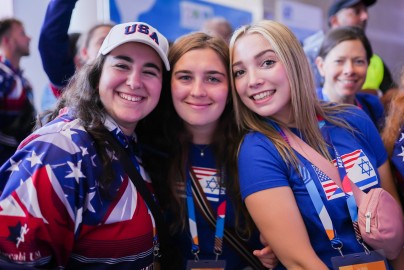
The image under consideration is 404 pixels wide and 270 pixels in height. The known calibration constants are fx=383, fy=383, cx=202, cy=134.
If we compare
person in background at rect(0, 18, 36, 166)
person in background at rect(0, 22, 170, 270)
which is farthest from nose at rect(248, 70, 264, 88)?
person in background at rect(0, 18, 36, 166)

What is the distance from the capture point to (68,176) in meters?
1.33

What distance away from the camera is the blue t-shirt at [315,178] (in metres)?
1.55

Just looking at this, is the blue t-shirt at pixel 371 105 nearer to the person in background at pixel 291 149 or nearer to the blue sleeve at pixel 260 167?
the person in background at pixel 291 149

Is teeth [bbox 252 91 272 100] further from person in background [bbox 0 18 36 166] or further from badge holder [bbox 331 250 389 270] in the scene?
person in background [bbox 0 18 36 166]

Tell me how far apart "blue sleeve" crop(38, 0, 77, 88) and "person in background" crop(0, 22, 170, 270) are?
64cm

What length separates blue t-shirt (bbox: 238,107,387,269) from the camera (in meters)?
1.55

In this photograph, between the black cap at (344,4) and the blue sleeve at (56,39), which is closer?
the blue sleeve at (56,39)

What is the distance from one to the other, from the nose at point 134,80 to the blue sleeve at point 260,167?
21.2 inches

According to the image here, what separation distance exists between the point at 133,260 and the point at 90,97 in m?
0.71

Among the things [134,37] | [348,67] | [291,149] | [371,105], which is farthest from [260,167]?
[371,105]

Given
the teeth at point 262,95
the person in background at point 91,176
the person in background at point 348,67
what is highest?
the person in background at point 348,67

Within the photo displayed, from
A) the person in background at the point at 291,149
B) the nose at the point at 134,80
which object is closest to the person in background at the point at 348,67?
the person in background at the point at 291,149

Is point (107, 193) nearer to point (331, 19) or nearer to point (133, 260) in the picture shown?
point (133, 260)

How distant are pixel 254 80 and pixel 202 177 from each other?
54 centimetres
